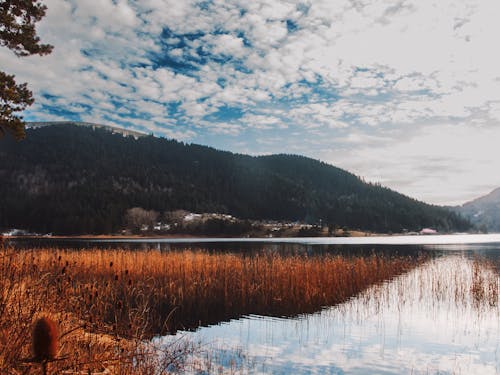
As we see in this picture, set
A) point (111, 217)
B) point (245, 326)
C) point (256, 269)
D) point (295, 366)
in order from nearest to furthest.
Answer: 1. point (295, 366)
2. point (245, 326)
3. point (256, 269)
4. point (111, 217)

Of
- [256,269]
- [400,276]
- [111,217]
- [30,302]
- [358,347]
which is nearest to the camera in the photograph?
[30,302]

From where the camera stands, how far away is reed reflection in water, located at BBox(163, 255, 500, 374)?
11.6m

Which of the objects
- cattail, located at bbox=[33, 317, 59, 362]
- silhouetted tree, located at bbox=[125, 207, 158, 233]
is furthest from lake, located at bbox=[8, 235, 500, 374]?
silhouetted tree, located at bbox=[125, 207, 158, 233]

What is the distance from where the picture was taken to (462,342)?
14203 millimetres

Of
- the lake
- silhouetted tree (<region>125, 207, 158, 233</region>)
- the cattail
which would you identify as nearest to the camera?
the cattail

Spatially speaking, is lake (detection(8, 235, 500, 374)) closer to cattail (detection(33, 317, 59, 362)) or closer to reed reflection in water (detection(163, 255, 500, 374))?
reed reflection in water (detection(163, 255, 500, 374))

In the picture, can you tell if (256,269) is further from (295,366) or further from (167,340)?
(295,366)

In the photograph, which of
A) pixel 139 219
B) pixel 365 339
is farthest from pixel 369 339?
pixel 139 219

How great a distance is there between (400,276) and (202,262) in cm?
1490

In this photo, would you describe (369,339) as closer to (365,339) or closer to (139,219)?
(365,339)

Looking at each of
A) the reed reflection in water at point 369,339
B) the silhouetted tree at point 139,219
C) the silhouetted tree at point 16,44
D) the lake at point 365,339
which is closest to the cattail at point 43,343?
the lake at point 365,339

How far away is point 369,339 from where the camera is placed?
573 inches

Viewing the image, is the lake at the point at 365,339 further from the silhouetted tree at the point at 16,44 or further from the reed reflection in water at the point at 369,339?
the silhouetted tree at the point at 16,44

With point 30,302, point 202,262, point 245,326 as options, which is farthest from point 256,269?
point 30,302
